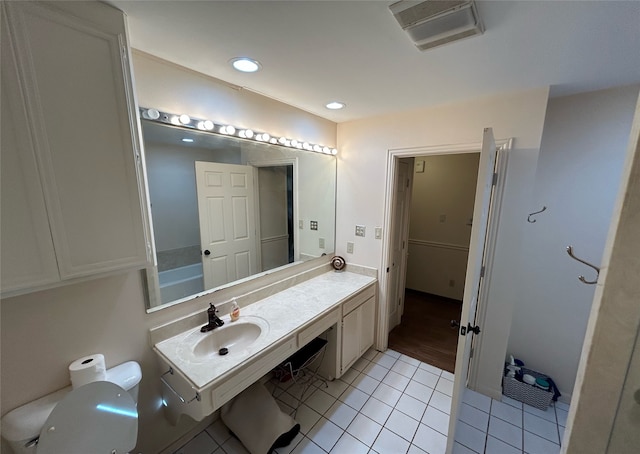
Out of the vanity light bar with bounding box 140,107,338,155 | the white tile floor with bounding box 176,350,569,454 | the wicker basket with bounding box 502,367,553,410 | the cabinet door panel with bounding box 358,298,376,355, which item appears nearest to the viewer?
the vanity light bar with bounding box 140,107,338,155

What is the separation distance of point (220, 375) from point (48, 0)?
1585mm

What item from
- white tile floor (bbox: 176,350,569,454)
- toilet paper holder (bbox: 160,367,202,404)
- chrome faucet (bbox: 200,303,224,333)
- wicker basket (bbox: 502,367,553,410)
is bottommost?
white tile floor (bbox: 176,350,569,454)

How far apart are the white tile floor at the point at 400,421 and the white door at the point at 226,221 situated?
1081mm

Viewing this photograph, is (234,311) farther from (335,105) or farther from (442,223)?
(442,223)

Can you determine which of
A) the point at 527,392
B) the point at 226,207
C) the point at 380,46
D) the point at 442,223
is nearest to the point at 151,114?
the point at 226,207

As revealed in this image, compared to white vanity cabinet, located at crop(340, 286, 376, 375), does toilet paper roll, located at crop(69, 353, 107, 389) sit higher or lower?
higher

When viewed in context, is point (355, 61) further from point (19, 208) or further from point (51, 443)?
point (51, 443)

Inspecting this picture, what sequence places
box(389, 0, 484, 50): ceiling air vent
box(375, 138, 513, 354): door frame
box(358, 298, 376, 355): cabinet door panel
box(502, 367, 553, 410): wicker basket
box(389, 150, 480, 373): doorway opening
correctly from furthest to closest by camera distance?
box(389, 150, 480, 373): doorway opening, box(358, 298, 376, 355): cabinet door panel, box(502, 367, 553, 410): wicker basket, box(375, 138, 513, 354): door frame, box(389, 0, 484, 50): ceiling air vent

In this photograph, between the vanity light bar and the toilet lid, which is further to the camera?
the vanity light bar

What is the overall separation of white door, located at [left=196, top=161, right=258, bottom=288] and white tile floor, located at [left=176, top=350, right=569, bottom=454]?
108cm

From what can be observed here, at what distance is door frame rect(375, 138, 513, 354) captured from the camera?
1.76m

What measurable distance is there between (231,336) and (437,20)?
195 centimetres

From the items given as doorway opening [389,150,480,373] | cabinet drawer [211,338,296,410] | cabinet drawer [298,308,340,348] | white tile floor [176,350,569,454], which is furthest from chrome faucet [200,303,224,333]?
doorway opening [389,150,480,373]

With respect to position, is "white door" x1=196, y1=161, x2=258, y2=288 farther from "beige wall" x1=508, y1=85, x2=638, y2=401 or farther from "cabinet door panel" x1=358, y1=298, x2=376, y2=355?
"beige wall" x1=508, y1=85, x2=638, y2=401
